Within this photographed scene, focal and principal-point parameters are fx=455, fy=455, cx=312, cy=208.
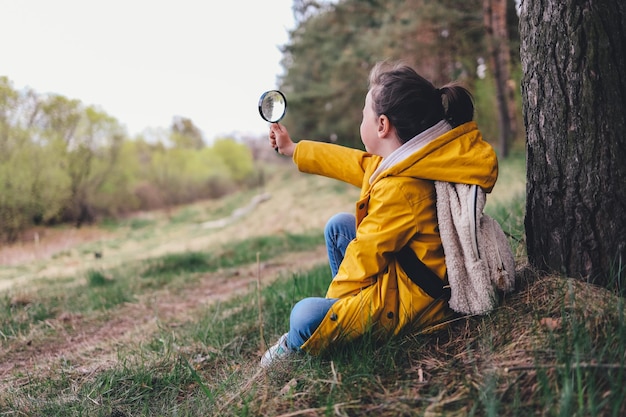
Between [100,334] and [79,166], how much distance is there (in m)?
13.0

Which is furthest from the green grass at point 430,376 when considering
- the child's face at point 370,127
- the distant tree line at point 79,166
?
the distant tree line at point 79,166

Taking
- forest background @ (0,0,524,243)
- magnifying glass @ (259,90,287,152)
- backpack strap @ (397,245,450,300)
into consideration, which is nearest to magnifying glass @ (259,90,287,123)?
magnifying glass @ (259,90,287,152)

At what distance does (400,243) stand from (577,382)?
0.77m

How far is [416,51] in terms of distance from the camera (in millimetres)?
12258

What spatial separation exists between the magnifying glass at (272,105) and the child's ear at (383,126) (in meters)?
0.52

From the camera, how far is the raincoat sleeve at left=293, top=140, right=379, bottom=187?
2.37m

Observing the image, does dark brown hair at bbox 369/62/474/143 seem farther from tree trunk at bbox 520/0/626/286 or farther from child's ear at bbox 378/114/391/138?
tree trunk at bbox 520/0/626/286

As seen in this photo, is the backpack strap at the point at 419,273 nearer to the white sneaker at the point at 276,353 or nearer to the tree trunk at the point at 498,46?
the white sneaker at the point at 276,353

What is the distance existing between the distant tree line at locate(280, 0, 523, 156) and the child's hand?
564cm

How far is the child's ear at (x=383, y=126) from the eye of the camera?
2.01m

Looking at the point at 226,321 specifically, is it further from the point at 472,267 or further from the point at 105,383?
the point at 472,267

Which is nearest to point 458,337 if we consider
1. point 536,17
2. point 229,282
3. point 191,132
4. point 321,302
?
point 321,302

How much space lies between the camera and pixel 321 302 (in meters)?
1.93

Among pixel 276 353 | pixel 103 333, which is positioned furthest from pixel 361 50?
pixel 276 353
